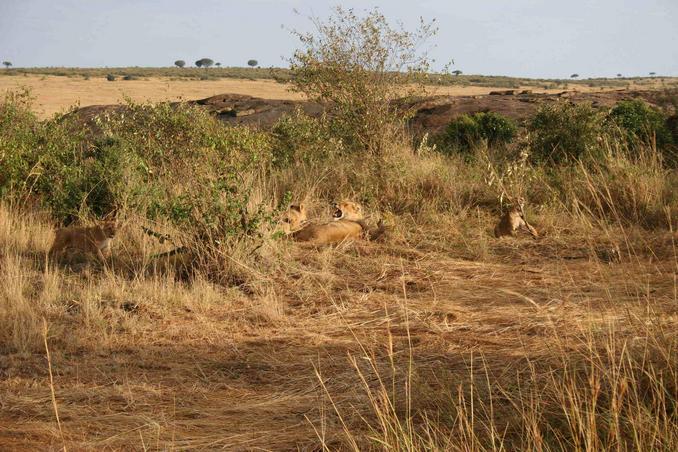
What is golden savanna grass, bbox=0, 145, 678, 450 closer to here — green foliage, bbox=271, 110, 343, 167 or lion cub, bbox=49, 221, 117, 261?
lion cub, bbox=49, 221, 117, 261

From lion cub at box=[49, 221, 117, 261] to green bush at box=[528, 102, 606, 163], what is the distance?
22.7 ft

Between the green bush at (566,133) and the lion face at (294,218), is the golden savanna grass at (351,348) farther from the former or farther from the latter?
the green bush at (566,133)

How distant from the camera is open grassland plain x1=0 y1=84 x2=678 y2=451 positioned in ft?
11.0

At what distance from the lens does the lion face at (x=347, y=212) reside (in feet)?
27.1

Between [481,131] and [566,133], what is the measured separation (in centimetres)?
381

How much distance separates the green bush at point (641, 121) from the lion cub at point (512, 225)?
18.5ft

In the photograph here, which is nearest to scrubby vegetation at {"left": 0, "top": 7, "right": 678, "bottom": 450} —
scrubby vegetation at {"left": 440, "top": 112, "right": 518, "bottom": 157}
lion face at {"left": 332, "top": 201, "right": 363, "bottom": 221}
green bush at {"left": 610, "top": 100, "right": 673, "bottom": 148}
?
lion face at {"left": 332, "top": 201, "right": 363, "bottom": 221}

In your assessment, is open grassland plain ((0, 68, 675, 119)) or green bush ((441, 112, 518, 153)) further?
open grassland plain ((0, 68, 675, 119))

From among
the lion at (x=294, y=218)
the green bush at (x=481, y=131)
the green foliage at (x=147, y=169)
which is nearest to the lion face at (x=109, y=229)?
the green foliage at (x=147, y=169)

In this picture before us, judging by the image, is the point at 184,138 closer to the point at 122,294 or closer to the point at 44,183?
the point at 44,183

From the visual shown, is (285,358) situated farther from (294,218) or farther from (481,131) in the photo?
(481,131)

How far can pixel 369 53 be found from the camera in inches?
426

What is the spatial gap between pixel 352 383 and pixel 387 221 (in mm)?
4293

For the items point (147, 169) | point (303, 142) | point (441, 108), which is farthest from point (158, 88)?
point (147, 169)
